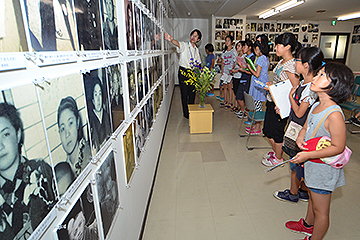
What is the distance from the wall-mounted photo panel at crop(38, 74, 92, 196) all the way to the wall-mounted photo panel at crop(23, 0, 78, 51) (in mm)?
103

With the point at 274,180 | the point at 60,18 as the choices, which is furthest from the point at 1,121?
the point at 274,180

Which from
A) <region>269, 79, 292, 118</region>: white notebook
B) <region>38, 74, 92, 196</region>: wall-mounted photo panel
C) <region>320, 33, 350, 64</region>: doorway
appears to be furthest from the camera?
<region>320, 33, 350, 64</region>: doorway

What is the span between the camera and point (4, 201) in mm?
473

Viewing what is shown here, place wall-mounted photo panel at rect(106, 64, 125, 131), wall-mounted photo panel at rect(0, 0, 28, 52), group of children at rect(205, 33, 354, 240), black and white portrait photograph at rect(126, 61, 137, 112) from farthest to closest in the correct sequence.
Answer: black and white portrait photograph at rect(126, 61, 137, 112), group of children at rect(205, 33, 354, 240), wall-mounted photo panel at rect(106, 64, 125, 131), wall-mounted photo panel at rect(0, 0, 28, 52)

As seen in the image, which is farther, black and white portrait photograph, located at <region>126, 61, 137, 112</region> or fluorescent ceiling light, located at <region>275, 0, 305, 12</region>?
fluorescent ceiling light, located at <region>275, 0, 305, 12</region>

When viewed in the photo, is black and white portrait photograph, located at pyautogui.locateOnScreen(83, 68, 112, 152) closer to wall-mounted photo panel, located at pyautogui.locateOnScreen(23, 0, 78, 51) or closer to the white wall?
wall-mounted photo panel, located at pyautogui.locateOnScreen(23, 0, 78, 51)

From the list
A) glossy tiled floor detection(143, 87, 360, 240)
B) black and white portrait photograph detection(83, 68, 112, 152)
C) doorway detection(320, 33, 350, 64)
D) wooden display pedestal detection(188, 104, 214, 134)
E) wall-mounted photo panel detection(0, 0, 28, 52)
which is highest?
doorway detection(320, 33, 350, 64)

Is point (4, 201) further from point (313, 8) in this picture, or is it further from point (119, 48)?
point (313, 8)

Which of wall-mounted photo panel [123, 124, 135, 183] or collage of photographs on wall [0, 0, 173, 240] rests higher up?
collage of photographs on wall [0, 0, 173, 240]

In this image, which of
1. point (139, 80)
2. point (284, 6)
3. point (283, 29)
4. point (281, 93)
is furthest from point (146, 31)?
point (283, 29)

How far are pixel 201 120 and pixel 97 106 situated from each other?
3.52 meters

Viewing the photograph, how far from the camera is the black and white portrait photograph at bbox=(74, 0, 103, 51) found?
0.82 meters

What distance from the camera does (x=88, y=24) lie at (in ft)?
2.90

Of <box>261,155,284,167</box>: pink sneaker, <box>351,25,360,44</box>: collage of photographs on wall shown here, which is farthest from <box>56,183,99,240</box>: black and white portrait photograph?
<box>351,25,360,44</box>: collage of photographs on wall
